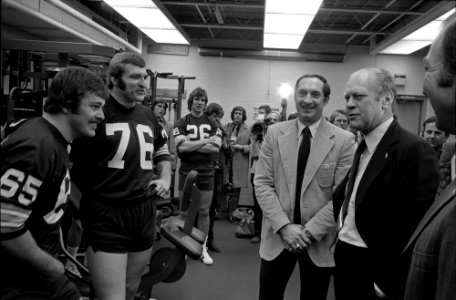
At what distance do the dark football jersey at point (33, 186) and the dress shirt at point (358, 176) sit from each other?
1128 millimetres

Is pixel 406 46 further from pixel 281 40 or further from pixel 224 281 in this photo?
pixel 224 281

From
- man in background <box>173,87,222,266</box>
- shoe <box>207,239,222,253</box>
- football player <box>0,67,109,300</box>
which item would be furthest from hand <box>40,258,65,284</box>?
shoe <box>207,239,222,253</box>

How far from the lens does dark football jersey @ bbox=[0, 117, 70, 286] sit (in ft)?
4.10

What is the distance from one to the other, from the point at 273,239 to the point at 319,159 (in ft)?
1.50

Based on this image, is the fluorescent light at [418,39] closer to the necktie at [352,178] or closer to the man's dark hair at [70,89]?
the necktie at [352,178]

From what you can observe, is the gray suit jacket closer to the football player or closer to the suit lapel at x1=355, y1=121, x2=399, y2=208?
the suit lapel at x1=355, y1=121, x2=399, y2=208

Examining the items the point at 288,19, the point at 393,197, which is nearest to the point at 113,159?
the point at 393,197

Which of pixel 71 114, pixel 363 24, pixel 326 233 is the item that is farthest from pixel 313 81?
pixel 363 24

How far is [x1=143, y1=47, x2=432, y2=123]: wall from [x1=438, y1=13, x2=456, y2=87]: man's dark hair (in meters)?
8.22

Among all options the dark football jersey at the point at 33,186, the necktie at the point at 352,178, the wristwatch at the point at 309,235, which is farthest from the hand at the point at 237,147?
the dark football jersey at the point at 33,186

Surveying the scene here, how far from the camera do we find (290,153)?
211 centimetres

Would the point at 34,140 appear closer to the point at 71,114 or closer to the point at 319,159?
the point at 71,114

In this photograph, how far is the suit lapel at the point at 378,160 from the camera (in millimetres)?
1673

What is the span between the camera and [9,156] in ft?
4.18
